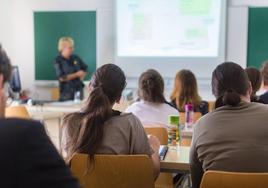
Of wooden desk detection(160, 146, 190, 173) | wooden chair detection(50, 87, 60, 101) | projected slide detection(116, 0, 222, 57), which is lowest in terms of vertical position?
wooden chair detection(50, 87, 60, 101)

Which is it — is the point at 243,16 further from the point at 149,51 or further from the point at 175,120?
the point at 175,120

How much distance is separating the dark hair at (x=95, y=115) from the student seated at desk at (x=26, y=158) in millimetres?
1157

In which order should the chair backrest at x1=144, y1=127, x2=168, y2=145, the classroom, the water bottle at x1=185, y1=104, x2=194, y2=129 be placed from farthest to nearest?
the water bottle at x1=185, y1=104, x2=194, y2=129
the chair backrest at x1=144, y1=127, x2=168, y2=145
the classroom

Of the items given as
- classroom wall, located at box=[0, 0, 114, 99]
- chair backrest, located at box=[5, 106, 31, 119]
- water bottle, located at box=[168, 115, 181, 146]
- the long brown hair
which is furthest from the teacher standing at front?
water bottle, located at box=[168, 115, 181, 146]

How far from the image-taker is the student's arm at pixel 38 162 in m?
0.82

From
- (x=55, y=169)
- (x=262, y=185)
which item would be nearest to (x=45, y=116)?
(x=262, y=185)

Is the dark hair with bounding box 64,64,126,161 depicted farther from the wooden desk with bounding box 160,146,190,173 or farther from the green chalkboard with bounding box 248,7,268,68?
the green chalkboard with bounding box 248,7,268,68

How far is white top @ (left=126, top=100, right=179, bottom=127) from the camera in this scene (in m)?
3.31

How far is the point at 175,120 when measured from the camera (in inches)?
110

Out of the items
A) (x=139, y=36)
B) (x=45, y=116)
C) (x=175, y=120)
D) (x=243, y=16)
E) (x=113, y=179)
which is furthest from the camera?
(x=139, y=36)

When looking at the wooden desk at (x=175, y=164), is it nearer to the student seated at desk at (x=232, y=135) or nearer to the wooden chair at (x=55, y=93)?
the student seated at desk at (x=232, y=135)

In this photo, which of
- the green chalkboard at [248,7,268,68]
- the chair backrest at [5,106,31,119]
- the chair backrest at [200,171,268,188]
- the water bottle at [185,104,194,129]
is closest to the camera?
the chair backrest at [200,171,268,188]

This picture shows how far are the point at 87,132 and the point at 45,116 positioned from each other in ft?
10.6

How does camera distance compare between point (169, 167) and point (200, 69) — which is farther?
point (200, 69)
